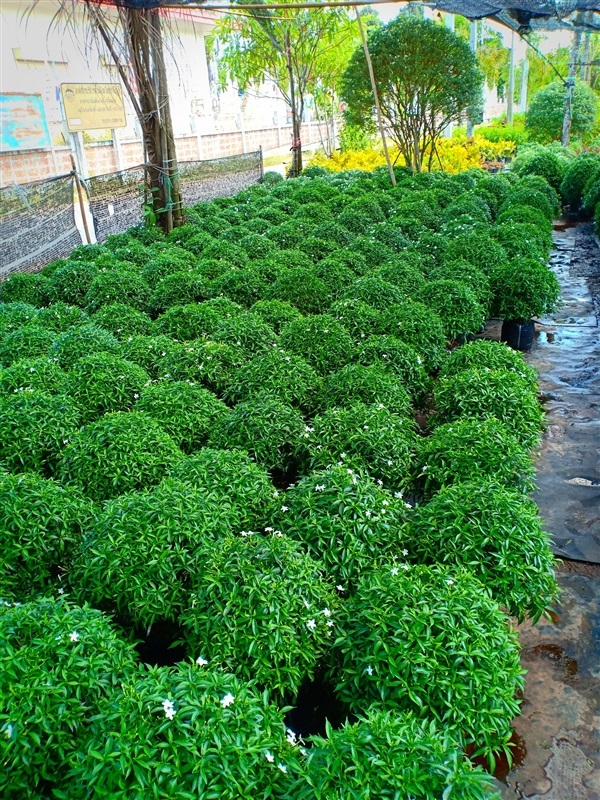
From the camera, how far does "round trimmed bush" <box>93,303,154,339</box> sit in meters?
7.50

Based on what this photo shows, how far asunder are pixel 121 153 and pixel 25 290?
15581mm

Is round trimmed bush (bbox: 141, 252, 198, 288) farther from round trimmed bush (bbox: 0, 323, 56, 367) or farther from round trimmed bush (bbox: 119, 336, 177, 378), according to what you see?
round trimmed bush (bbox: 119, 336, 177, 378)

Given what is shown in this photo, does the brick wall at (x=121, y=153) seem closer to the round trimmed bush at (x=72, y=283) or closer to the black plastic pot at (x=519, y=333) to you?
the round trimmed bush at (x=72, y=283)

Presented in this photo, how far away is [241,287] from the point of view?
27.3ft

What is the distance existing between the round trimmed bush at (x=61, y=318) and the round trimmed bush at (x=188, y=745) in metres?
5.55

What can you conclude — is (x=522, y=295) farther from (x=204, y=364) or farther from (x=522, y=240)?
(x=204, y=364)

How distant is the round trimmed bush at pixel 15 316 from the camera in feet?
24.5

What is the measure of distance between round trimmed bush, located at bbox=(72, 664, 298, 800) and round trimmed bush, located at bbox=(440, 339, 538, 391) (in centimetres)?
391

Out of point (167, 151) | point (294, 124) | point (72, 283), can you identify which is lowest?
point (72, 283)

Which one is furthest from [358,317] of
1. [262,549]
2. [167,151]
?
[167,151]

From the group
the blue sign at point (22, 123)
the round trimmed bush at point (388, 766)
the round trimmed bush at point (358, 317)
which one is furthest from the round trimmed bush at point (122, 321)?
the blue sign at point (22, 123)

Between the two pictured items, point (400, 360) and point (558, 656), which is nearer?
point (558, 656)

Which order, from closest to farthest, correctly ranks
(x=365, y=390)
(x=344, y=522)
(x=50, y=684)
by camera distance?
(x=50, y=684)
(x=344, y=522)
(x=365, y=390)

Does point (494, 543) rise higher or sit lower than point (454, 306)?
lower
